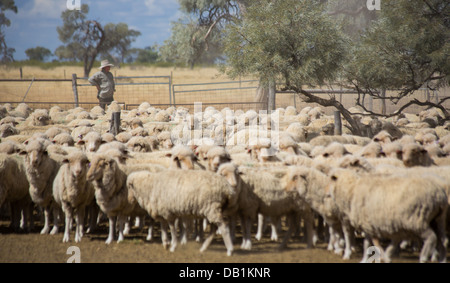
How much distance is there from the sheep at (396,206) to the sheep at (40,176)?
496cm

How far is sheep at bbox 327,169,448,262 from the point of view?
5.52 meters

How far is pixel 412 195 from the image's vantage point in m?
5.55

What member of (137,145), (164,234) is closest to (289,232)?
(164,234)

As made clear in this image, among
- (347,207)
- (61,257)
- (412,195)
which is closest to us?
(412,195)

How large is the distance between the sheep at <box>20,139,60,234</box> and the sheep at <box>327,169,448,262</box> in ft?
16.3

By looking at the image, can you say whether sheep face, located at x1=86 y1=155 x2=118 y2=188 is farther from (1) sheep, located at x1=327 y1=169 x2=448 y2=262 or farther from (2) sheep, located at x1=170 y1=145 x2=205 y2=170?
(1) sheep, located at x1=327 y1=169 x2=448 y2=262

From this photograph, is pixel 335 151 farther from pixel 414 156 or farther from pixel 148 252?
pixel 148 252

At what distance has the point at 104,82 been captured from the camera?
59.1 ft

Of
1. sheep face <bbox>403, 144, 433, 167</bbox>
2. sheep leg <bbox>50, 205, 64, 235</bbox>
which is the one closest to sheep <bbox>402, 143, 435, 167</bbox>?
sheep face <bbox>403, 144, 433, 167</bbox>

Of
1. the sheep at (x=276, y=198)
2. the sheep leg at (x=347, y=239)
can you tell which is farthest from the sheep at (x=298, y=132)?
the sheep leg at (x=347, y=239)

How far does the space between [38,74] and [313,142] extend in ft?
114

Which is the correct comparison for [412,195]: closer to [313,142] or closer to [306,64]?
[313,142]

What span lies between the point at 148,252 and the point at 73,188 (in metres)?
1.77
